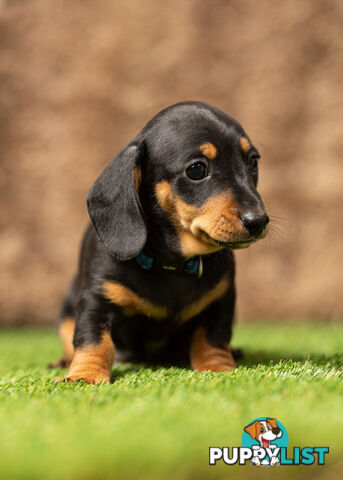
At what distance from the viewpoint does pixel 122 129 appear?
15.9ft

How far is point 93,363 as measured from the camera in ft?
6.52

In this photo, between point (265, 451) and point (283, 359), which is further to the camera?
point (283, 359)

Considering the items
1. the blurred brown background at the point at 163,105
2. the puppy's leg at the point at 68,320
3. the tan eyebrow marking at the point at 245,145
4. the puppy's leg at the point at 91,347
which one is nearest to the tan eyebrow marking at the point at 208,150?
the tan eyebrow marking at the point at 245,145

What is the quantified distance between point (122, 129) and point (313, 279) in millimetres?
2217

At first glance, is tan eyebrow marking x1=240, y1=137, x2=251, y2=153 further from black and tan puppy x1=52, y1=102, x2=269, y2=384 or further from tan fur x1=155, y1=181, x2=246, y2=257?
tan fur x1=155, y1=181, x2=246, y2=257

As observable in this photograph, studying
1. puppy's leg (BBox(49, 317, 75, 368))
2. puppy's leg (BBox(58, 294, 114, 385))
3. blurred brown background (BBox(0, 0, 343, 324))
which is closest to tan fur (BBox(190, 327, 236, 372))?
puppy's leg (BBox(58, 294, 114, 385))

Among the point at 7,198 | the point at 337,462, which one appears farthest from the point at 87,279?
the point at 7,198

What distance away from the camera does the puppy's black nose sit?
6.16 ft

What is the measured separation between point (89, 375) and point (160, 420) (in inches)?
28.5

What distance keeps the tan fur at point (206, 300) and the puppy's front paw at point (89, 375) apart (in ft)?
1.46

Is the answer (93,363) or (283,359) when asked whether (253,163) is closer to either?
(283,359)

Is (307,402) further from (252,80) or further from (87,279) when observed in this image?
(252,80)

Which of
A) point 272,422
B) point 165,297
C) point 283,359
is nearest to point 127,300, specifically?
point 165,297

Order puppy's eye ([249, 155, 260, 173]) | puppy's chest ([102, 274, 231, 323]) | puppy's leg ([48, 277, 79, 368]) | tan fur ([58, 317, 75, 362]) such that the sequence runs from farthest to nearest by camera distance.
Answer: puppy's leg ([48, 277, 79, 368]) → tan fur ([58, 317, 75, 362]) → puppy's eye ([249, 155, 260, 173]) → puppy's chest ([102, 274, 231, 323])
